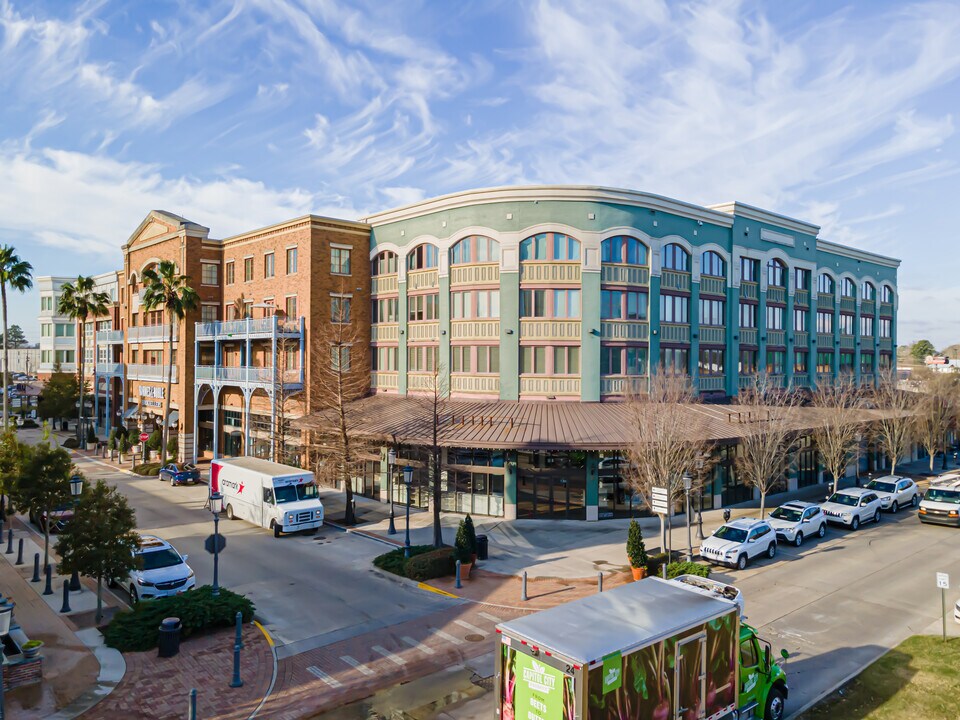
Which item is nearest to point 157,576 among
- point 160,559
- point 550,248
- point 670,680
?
point 160,559

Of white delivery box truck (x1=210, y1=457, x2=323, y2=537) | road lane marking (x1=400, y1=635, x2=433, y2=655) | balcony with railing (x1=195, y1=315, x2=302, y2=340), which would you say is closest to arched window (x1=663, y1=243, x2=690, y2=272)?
white delivery box truck (x1=210, y1=457, x2=323, y2=537)

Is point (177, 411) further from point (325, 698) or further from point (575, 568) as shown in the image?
point (325, 698)

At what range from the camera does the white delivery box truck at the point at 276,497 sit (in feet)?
91.7

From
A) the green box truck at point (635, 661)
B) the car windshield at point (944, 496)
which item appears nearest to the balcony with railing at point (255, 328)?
the green box truck at point (635, 661)

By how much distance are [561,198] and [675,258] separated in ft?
26.6

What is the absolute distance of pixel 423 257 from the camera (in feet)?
128

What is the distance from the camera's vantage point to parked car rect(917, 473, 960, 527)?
3067 cm

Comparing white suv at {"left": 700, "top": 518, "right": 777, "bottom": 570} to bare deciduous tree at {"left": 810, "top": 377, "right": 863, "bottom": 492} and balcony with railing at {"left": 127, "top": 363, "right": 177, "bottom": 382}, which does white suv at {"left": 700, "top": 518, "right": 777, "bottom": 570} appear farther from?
balcony with railing at {"left": 127, "top": 363, "right": 177, "bottom": 382}

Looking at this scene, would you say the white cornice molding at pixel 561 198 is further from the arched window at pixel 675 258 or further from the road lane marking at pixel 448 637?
the road lane marking at pixel 448 637

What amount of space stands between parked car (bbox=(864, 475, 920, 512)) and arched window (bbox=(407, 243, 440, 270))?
2733 cm

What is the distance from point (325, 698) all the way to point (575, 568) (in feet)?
39.3

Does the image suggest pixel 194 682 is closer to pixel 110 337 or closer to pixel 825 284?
pixel 825 284

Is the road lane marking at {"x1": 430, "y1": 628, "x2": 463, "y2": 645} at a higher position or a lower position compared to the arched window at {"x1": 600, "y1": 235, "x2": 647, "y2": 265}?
lower

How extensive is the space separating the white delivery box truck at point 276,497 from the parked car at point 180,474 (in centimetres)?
1226
